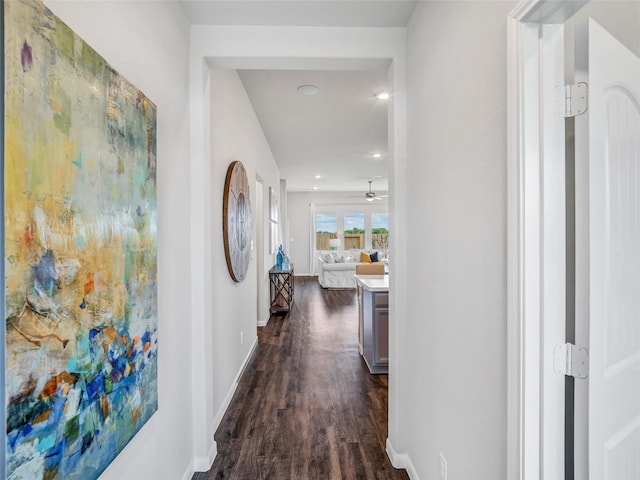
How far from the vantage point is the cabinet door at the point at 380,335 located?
10.8 feet

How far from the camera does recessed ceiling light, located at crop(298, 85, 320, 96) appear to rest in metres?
3.28

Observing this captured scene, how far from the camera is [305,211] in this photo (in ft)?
36.9

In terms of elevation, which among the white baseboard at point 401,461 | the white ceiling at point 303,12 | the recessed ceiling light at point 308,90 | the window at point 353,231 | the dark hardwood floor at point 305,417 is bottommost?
the dark hardwood floor at point 305,417

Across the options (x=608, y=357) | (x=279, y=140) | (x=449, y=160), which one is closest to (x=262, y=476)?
(x=608, y=357)

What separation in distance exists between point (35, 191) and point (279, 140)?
15.0 feet

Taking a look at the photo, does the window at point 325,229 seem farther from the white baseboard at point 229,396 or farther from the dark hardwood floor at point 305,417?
the white baseboard at point 229,396

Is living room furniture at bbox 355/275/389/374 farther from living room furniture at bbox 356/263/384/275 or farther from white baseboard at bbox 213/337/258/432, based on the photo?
white baseboard at bbox 213/337/258/432

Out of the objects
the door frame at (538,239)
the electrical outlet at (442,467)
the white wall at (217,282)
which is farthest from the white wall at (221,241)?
the door frame at (538,239)

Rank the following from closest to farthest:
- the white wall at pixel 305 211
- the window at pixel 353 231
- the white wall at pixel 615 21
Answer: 1. the white wall at pixel 615 21
2. the white wall at pixel 305 211
3. the window at pixel 353 231

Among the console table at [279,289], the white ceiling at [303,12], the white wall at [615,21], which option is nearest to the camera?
the white wall at [615,21]

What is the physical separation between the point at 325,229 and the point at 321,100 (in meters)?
7.77

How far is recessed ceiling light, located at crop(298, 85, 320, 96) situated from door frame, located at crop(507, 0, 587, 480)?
254 centimetres

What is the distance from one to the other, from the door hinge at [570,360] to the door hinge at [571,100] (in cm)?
64

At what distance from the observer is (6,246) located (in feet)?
2.31
